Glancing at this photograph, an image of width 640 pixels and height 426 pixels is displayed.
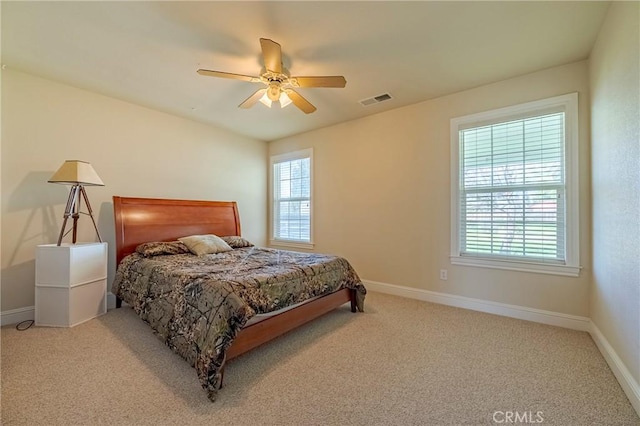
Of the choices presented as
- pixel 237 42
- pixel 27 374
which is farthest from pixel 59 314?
pixel 237 42

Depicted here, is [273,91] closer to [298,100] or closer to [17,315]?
[298,100]

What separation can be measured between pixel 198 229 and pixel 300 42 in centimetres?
299

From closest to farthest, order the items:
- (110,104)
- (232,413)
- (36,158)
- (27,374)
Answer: (232,413) → (27,374) → (36,158) → (110,104)

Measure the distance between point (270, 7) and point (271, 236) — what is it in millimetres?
4034

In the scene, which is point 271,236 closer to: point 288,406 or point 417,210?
point 417,210

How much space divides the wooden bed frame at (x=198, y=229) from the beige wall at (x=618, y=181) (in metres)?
2.14

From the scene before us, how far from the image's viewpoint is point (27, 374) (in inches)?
75.1

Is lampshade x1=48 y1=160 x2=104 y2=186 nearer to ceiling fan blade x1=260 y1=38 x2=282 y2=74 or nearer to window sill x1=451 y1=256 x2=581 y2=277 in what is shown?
ceiling fan blade x1=260 y1=38 x2=282 y2=74

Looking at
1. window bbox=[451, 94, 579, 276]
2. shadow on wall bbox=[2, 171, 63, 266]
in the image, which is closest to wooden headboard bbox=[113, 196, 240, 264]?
shadow on wall bbox=[2, 171, 63, 266]

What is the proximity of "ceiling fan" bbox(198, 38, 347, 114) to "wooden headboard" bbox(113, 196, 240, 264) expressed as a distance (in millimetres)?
Result: 2008

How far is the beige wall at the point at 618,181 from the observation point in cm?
167

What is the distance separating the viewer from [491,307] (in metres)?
3.11

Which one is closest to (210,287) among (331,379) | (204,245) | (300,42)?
(331,379)

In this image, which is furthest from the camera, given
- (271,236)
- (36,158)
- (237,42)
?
(271,236)
